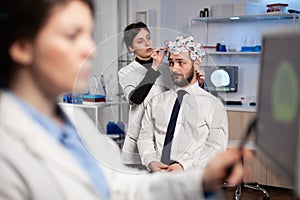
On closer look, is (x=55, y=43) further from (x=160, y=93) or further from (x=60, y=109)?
(x=160, y=93)

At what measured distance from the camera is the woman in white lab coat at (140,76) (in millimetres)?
1733

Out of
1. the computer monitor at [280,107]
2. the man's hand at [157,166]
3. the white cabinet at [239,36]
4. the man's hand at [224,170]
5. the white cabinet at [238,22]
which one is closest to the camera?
the computer monitor at [280,107]

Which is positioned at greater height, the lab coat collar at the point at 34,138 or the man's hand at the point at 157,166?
the lab coat collar at the point at 34,138

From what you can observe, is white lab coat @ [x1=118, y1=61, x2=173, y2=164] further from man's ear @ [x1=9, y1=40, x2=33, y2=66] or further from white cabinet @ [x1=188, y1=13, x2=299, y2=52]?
white cabinet @ [x1=188, y1=13, x2=299, y2=52]

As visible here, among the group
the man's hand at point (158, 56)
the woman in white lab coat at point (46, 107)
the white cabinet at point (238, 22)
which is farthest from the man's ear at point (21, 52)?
the white cabinet at point (238, 22)

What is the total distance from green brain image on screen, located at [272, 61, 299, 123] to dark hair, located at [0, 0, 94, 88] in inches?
15.4

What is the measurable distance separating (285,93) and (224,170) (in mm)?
188

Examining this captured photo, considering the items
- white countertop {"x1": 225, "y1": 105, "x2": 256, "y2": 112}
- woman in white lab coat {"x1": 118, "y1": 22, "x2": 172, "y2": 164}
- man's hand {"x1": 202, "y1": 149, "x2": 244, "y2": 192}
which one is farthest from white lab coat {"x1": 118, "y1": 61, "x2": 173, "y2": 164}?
white countertop {"x1": 225, "y1": 105, "x2": 256, "y2": 112}

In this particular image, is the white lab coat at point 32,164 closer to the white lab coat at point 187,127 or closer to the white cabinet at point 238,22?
the white lab coat at point 187,127

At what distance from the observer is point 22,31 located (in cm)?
76

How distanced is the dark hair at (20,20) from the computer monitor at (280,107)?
379 mm

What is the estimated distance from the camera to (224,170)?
33.6 inches

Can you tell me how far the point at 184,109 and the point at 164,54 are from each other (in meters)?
0.23

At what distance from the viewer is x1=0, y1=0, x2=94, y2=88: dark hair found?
2.45ft
